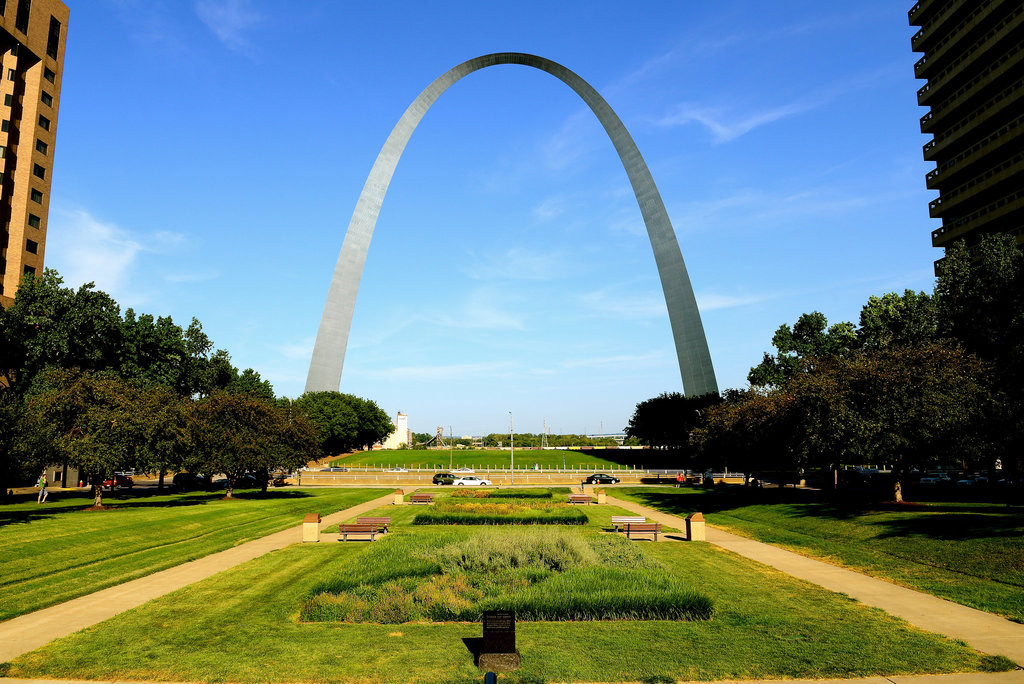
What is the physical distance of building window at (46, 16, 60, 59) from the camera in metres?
77.8

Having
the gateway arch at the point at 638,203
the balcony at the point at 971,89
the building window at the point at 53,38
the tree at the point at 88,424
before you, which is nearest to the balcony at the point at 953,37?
the balcony at the point at 971,89

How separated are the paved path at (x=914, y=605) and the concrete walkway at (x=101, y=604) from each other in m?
16.8

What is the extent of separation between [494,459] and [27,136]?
7298 cm

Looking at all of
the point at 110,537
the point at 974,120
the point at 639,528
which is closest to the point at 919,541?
the point at 639,528

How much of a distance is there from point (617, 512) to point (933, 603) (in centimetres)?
2291

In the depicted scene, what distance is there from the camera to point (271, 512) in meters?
37.1

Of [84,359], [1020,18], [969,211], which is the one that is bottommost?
[84,359]

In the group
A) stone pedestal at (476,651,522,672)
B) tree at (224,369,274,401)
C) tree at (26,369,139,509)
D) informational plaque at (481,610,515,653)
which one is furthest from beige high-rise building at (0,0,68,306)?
stone pedestal at (476,651,522,672)

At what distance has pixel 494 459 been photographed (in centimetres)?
10212

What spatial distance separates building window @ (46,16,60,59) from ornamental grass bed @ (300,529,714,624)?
8824cm

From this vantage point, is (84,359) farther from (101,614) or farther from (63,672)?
(63,672)

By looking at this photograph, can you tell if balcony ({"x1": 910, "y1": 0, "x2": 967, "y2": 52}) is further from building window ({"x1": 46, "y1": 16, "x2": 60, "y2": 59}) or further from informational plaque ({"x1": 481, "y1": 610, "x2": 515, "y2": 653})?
building window ({"x1": 46, "y1": 16, "x2": 60, "y2": 59})

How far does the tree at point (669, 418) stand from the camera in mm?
89312

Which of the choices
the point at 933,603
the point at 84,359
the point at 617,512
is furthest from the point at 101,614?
the point at 84,359
